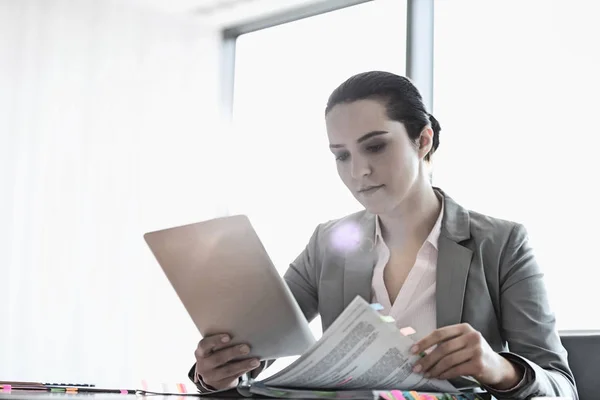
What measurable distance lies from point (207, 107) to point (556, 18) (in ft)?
6.33

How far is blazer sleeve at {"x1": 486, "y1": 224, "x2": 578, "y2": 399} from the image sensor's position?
1154 millimetres

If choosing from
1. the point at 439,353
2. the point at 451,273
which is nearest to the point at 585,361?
the point at 451,273

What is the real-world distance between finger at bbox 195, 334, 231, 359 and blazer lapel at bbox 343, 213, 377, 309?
41 centimetres

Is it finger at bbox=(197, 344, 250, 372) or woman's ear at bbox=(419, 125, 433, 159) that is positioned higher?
woman's ear at bbox=(419, 125, 433, 159)

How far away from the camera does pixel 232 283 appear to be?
43.1 inches

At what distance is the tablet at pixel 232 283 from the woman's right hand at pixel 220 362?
0.6 inches

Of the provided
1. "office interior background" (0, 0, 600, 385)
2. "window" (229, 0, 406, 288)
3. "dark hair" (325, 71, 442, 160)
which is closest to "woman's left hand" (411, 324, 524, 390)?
"dark hair" (325, 71, 442, 160)

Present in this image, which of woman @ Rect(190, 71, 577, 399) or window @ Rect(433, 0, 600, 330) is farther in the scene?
window @ Rect(433, 0, 600, 330)

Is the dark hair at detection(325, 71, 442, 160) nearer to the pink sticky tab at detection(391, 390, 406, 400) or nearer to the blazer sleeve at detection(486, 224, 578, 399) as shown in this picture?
the blazer sleeve at detection(486, 224, 578, 399)

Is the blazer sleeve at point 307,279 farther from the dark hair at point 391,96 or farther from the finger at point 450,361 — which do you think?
the finger at point 450,361

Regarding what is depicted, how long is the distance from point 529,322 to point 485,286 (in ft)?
0.38

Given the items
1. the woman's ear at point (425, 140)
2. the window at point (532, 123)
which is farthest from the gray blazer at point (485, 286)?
the window at point (532, 123)

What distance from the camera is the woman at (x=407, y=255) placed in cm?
132

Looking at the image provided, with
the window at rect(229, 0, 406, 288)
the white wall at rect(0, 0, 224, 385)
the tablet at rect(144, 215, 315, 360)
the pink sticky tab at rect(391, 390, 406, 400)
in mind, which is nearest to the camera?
Result: the pink sticky tab at rect(391, 390, 406, 400)
